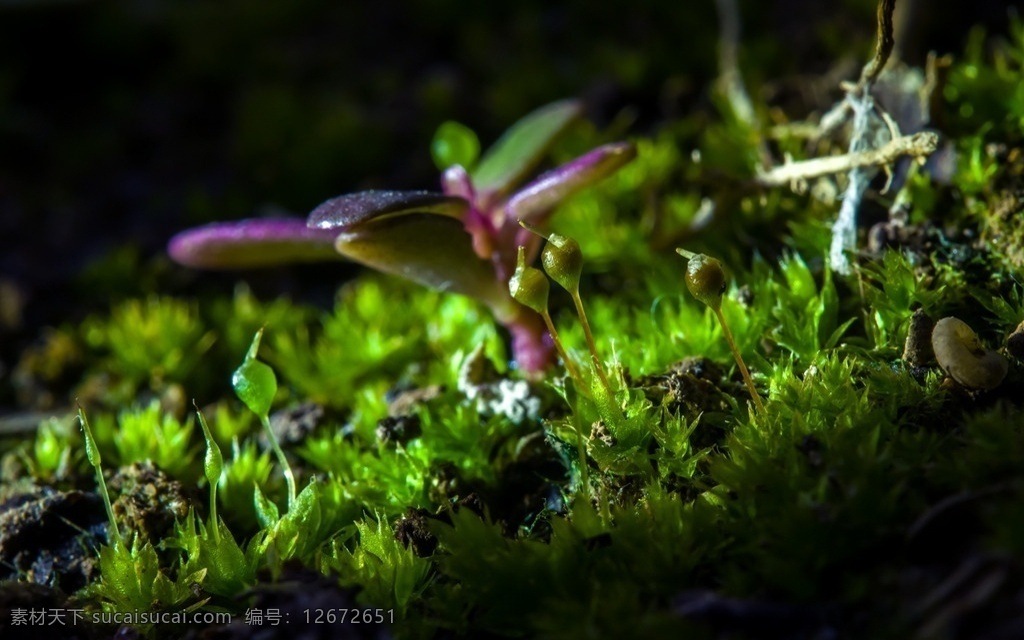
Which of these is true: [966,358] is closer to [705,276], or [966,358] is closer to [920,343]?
[920,343]

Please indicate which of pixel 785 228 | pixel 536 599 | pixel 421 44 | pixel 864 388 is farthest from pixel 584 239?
pixel 421 44

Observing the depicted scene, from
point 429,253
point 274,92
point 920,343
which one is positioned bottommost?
point 920,343

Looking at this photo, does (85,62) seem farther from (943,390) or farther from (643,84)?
(943,390)

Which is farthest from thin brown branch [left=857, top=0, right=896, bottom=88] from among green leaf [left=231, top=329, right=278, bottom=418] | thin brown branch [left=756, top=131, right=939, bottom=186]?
green leaf [left=231, top=329, right=278, bottom=418]

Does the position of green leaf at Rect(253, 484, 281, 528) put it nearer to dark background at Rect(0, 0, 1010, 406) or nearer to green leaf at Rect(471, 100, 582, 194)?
green leaf at Rect(471, 100, 582, 194)

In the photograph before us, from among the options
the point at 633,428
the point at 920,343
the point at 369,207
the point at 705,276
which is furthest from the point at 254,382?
the point at 920,343

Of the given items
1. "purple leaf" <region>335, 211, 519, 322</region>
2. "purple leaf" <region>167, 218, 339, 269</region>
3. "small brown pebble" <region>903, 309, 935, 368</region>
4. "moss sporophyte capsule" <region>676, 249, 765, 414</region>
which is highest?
"purple leaf" <region>167, 218, 339, 269</region>

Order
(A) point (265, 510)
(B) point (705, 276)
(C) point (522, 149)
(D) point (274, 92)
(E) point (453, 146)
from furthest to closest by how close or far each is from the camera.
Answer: (D) point (274, 92) < (E) point (453, 146) < (C) point (522, 149) < (A) point (265, 510) < (B) point (705, 276)
